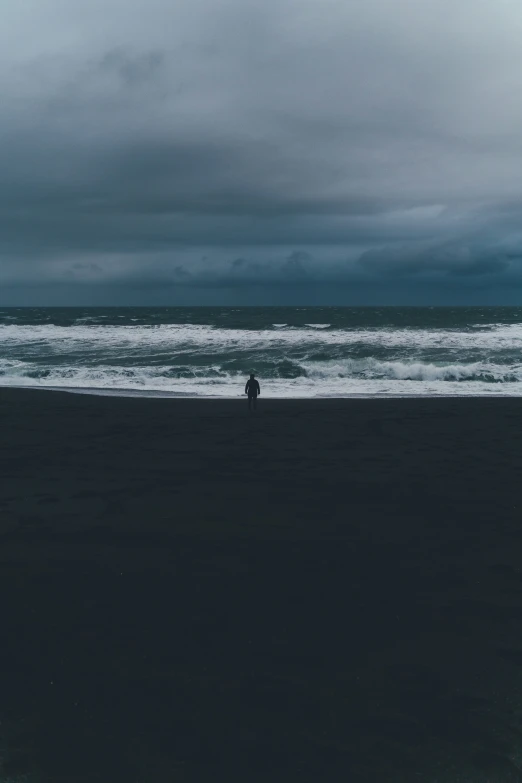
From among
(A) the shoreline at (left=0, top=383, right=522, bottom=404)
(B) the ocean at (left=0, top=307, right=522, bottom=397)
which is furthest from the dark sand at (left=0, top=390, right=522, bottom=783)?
(B) the ocean at (left=0, top=307, right=522, bottom=397)

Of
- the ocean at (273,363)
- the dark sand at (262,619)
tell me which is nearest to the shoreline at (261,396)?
the ocean at (273,363)

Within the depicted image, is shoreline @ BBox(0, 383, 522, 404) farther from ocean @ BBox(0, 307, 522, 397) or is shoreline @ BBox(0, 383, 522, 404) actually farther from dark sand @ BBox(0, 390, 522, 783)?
dark sand @ BBox(0, 390, 522, 783)

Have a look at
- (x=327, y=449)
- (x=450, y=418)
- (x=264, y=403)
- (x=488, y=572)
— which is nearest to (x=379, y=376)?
(x=264, y=403)

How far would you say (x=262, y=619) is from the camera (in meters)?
5.98

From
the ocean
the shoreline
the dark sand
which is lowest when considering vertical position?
the dark sand

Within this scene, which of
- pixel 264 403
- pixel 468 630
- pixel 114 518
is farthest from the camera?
pixel 264 403

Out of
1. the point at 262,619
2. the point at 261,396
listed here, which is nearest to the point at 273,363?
the point at 261,396

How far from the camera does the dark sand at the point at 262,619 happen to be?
4234 mm

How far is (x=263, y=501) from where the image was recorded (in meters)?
9.71

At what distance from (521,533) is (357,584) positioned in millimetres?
3005

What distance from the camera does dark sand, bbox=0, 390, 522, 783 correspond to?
13.9 ft

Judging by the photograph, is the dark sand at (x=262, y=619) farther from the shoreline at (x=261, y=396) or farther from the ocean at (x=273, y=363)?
the ocean at (x=273, y=363)

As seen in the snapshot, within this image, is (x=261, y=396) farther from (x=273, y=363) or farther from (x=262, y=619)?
(x=262, y=619)

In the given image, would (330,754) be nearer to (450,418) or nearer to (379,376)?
(450,418)
